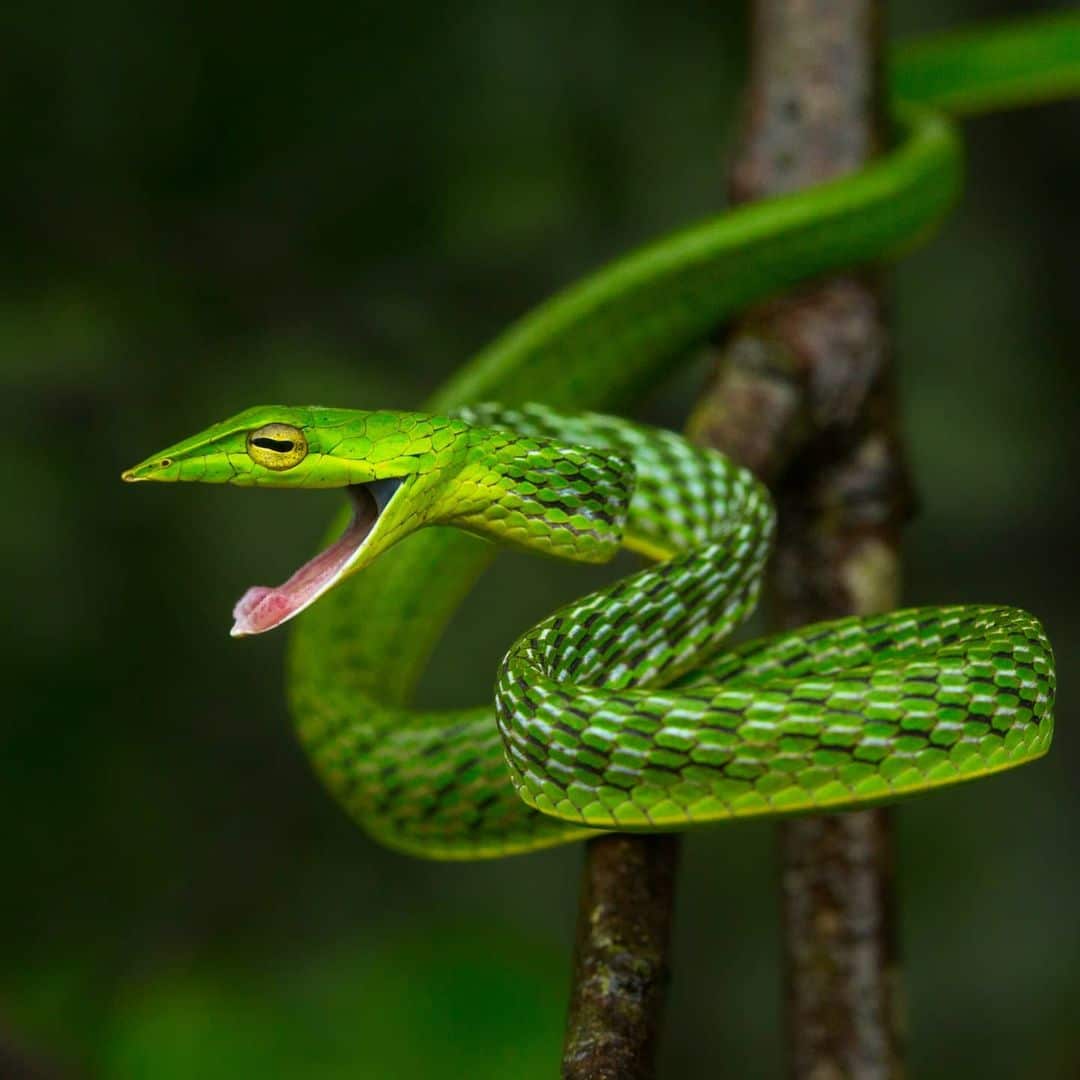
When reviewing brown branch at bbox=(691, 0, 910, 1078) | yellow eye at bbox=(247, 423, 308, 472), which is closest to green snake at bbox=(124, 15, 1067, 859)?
yellow eye at bbox=(247, 423, 308, 472)

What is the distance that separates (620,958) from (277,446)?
0.66 meters

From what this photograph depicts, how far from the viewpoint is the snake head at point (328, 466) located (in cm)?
154

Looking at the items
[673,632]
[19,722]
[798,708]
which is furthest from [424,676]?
[798,708]

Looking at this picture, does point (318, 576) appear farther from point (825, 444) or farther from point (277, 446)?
point (825, 444)

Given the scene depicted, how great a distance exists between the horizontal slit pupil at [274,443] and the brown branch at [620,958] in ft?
1.83

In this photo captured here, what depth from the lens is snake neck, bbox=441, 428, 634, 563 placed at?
5.58 ft

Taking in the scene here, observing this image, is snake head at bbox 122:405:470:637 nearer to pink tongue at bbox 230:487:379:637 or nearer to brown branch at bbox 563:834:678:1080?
pink tongue at bbox 230:487:379:637

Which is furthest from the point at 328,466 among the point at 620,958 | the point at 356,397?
the point at 356,397

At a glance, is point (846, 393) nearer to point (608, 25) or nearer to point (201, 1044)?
point (201, 1044)

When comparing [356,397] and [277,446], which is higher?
[277,446]

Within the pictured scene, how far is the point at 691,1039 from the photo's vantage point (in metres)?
3.75

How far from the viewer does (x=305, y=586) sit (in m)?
1.57

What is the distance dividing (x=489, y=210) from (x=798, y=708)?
106 inches

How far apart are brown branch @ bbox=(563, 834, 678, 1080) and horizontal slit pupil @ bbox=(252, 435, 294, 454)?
1.83ft
